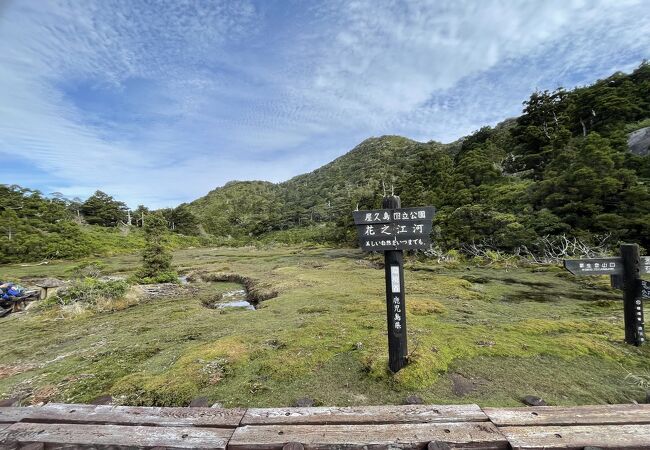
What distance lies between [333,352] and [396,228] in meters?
3.12

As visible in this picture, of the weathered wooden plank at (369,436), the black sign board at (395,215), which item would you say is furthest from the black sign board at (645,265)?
the weathered wooden plank at (369,436)

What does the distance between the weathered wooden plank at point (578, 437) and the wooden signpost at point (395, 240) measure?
2.36m

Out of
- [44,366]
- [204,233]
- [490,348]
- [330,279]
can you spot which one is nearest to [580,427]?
[490,348]

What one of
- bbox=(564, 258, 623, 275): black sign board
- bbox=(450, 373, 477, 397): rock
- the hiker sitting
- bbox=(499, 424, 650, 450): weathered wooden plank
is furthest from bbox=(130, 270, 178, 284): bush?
bbox=(564, 258, 623, 275): black sign board

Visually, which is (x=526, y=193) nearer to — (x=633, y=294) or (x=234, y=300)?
(x=633, y=294)

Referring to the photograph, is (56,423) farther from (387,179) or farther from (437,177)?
(387,179)

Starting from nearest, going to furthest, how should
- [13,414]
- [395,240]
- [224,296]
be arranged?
[13,414], [395,240], [224,296]

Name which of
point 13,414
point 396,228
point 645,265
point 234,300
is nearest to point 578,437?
point 396,228

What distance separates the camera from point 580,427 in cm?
279

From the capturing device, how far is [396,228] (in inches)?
198

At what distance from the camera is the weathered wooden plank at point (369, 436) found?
2.65 m

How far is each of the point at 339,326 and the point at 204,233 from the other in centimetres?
6984

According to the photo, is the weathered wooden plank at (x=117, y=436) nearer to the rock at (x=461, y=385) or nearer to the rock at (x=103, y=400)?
the rock at (x=103, y=400)

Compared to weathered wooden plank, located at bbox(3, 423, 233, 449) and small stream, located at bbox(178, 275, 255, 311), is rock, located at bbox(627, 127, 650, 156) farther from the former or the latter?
weathered wooden plank, located at bbox(3, 423, 233, 449)
